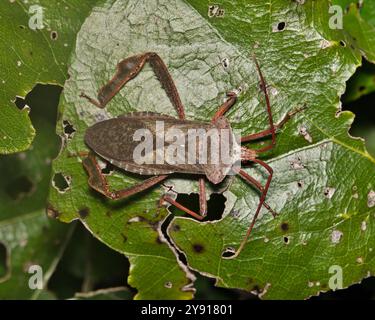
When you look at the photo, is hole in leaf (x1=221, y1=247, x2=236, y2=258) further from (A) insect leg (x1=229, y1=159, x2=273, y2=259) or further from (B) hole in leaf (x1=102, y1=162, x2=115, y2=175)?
(B) hole in leaf (x1=102, y1=162, x2=115, y2=175)

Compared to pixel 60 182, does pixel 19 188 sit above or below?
above

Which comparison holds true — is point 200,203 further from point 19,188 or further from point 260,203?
point 19,188

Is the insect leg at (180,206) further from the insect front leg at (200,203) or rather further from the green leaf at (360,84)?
the green leaf at (360,84)

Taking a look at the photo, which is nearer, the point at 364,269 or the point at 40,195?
the point at 364,269

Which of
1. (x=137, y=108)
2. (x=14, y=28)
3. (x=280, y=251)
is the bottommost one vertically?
(x=280, y=251)

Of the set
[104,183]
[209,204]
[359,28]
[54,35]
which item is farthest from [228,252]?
[54,35]

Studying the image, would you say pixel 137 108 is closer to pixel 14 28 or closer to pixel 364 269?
pixel 14 28
